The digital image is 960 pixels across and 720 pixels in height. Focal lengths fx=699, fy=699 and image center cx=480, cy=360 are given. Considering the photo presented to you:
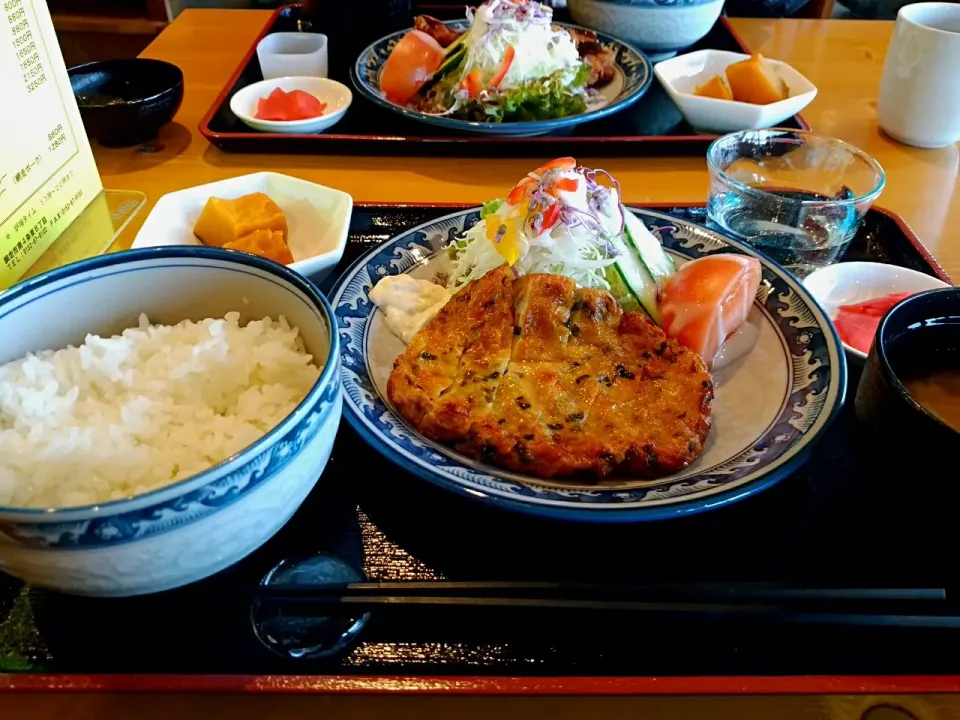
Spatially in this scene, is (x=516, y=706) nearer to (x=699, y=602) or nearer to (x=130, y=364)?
(x=699, y=602)

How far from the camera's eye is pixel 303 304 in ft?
4.31

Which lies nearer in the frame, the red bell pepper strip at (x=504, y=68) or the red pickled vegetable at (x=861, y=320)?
the red pickled vegetable at (x=861, y=320)

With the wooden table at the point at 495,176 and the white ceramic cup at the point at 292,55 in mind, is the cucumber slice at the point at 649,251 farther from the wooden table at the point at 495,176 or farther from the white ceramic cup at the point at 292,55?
the white ceramic cup at the point at 292,55

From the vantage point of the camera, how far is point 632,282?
1833mm

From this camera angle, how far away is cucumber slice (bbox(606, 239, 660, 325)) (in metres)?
1.83

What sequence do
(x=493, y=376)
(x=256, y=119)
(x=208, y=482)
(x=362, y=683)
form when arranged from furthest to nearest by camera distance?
(x=256, y=119), (x=493, y=376), (x=362, y=683), (x=208, y=482)

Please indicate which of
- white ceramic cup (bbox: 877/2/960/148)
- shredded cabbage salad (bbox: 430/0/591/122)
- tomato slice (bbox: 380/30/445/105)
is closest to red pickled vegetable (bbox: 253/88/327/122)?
tomato slice (bbox: 380/30/445/105)

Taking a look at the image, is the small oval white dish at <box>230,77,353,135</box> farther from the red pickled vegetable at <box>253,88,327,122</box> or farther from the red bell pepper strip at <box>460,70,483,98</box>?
the red bell pepper strip at <box>460,70,483,98</box>

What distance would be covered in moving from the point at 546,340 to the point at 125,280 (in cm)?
87

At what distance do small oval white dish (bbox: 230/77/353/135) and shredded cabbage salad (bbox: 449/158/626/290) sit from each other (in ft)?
3.64

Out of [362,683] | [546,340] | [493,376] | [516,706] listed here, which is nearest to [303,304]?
[493,376]

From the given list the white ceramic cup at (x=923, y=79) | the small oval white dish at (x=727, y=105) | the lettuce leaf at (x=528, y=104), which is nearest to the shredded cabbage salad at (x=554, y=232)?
the lettuce leaf at (x=528, y=104)

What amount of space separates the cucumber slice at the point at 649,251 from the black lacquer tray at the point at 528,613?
0.68 m

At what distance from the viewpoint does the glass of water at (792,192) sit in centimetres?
202
